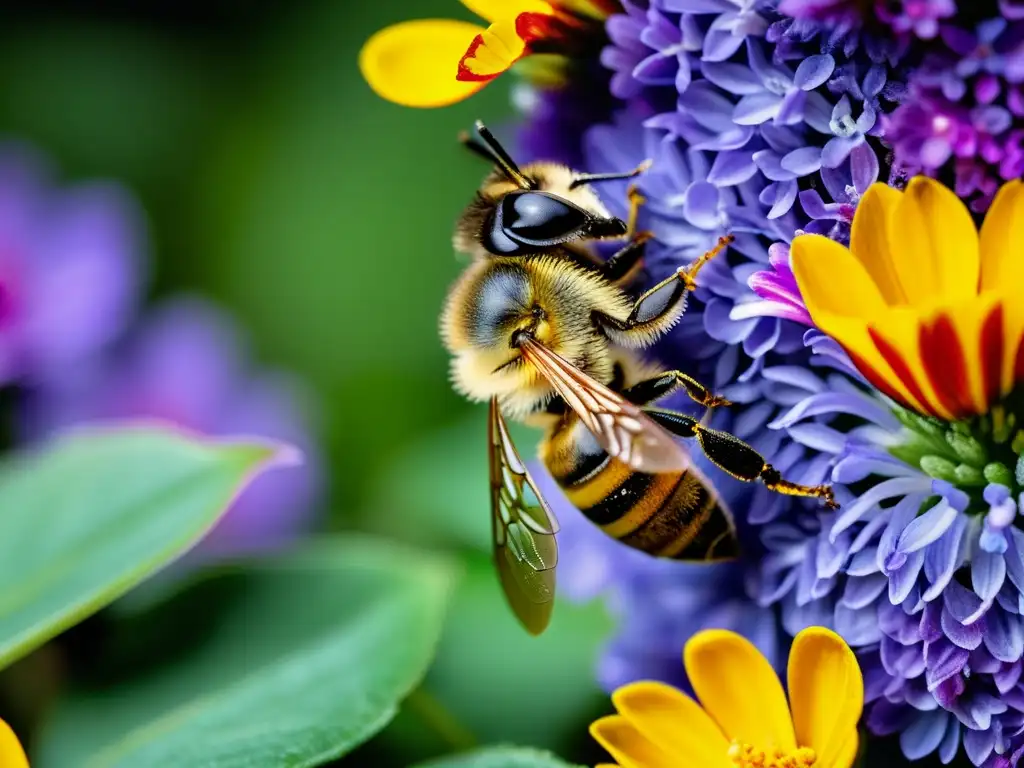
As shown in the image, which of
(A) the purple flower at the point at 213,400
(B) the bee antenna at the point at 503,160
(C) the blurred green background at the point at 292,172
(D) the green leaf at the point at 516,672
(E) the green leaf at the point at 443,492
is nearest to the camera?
(B) the bee antenna at the point at 503,160

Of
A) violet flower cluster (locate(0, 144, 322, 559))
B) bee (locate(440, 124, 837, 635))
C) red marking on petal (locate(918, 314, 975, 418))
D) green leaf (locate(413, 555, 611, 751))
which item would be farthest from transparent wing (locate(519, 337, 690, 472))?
violet flower cluster (locate(0, 144, 322, 559))

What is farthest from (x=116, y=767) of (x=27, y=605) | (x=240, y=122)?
(x=240, y=122)

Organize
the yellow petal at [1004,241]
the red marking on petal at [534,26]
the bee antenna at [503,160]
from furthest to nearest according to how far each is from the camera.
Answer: the bee antenna at [503,160] < the red marking on petal at [534,26] < the yellow petal at [1004,241]

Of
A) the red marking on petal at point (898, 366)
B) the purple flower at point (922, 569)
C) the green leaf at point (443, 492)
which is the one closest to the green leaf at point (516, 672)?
the green leaf at point (443, 492)

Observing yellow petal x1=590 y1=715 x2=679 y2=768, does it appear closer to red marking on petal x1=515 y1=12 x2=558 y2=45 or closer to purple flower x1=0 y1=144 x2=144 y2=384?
red marking on petal x1=515 y1=12 x2=558 y2=45

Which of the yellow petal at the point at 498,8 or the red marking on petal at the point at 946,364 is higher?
the yellow petal at the point at 498,8

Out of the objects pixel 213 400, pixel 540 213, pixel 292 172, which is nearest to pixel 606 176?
pixel 540 213

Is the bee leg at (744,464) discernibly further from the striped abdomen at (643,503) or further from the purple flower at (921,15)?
the purple flower at (921,15)

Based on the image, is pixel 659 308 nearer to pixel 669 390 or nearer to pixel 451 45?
pixel 669 390
